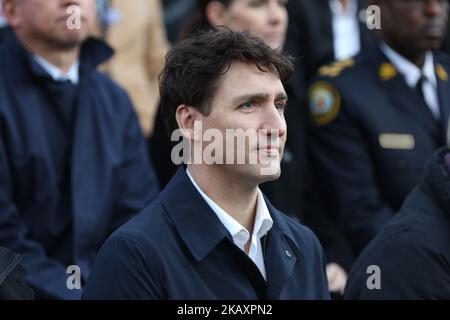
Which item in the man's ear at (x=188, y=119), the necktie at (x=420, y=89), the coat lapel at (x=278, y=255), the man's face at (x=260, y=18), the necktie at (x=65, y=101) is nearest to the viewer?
the coat lapel at (x=278, y=255)

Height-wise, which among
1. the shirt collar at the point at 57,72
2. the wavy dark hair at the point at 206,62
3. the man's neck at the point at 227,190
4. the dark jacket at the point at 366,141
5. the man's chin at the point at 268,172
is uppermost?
the wavy dark hair at the point at 206,62

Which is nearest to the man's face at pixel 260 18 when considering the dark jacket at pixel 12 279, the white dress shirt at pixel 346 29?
the white dress shirt at pixel 346 29

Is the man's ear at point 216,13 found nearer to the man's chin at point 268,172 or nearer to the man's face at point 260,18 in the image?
the man's face at point 260,18

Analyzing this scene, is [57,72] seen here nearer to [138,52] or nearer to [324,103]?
[324,103]

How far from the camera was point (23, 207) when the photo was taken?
4.36 m

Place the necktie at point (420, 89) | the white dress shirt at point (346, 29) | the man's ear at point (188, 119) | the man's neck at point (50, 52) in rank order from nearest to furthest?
the man's ear at point (188, 119) < the man's neck at point (50, 52) < the necktie at point (420, 89) < the white dress shirt at point (346, 29)

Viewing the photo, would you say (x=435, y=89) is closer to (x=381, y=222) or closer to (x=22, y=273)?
(x=381, y=222)

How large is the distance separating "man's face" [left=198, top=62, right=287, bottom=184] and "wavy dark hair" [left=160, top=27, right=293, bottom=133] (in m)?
0.03

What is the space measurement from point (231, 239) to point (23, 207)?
5.08 ft

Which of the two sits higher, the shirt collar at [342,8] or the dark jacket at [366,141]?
the shirt collar at [342,8]

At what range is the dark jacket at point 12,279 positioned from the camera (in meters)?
3.16

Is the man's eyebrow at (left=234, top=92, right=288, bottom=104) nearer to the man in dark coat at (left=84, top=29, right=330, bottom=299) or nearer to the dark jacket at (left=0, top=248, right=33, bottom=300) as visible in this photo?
the man in dark coat at (left=84, top=29, right=330, bottom=299)

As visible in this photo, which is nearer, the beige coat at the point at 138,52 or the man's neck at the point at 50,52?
the man's neck at the point at 50,52

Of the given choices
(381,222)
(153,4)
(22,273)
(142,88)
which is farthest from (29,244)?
(153,4)
